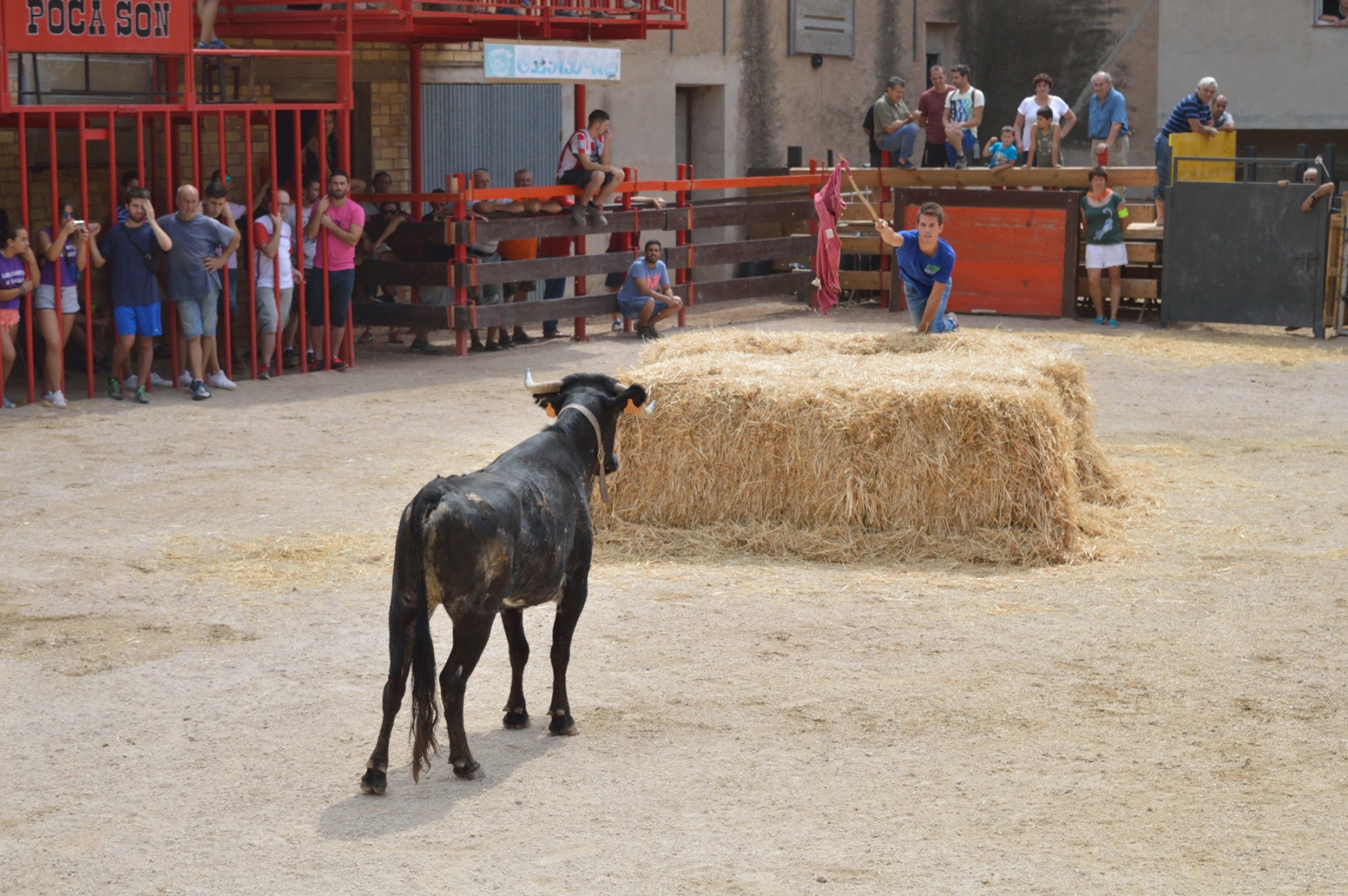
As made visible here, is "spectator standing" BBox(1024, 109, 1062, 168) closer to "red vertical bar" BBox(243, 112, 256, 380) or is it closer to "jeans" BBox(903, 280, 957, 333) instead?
"jeans" BBox(903, 280, 957, 333)

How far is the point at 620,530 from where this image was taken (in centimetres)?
987

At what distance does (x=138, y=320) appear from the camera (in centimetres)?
1456

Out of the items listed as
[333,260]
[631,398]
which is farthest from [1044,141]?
[631,398]

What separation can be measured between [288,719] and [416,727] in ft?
3.47

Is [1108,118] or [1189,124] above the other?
[1108,118]

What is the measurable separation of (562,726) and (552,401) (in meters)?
1.30

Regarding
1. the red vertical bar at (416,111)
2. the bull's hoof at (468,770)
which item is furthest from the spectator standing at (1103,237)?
the bull's hoof at (468,770)

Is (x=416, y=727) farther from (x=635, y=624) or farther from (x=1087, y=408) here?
(x=1087, y=408)

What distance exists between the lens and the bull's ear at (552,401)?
6812 millimetres

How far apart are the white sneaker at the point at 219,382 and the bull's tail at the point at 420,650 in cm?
988

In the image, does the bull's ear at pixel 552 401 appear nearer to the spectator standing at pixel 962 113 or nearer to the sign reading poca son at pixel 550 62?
the sign reading poca son at pixel 550 62

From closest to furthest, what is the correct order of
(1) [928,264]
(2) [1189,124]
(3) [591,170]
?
(1) [928,264], (3) [591,170], (2) [1189,124]

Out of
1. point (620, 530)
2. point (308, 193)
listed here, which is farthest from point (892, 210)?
point (620, 530)

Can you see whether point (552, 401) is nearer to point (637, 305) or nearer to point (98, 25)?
point (98, 25)
